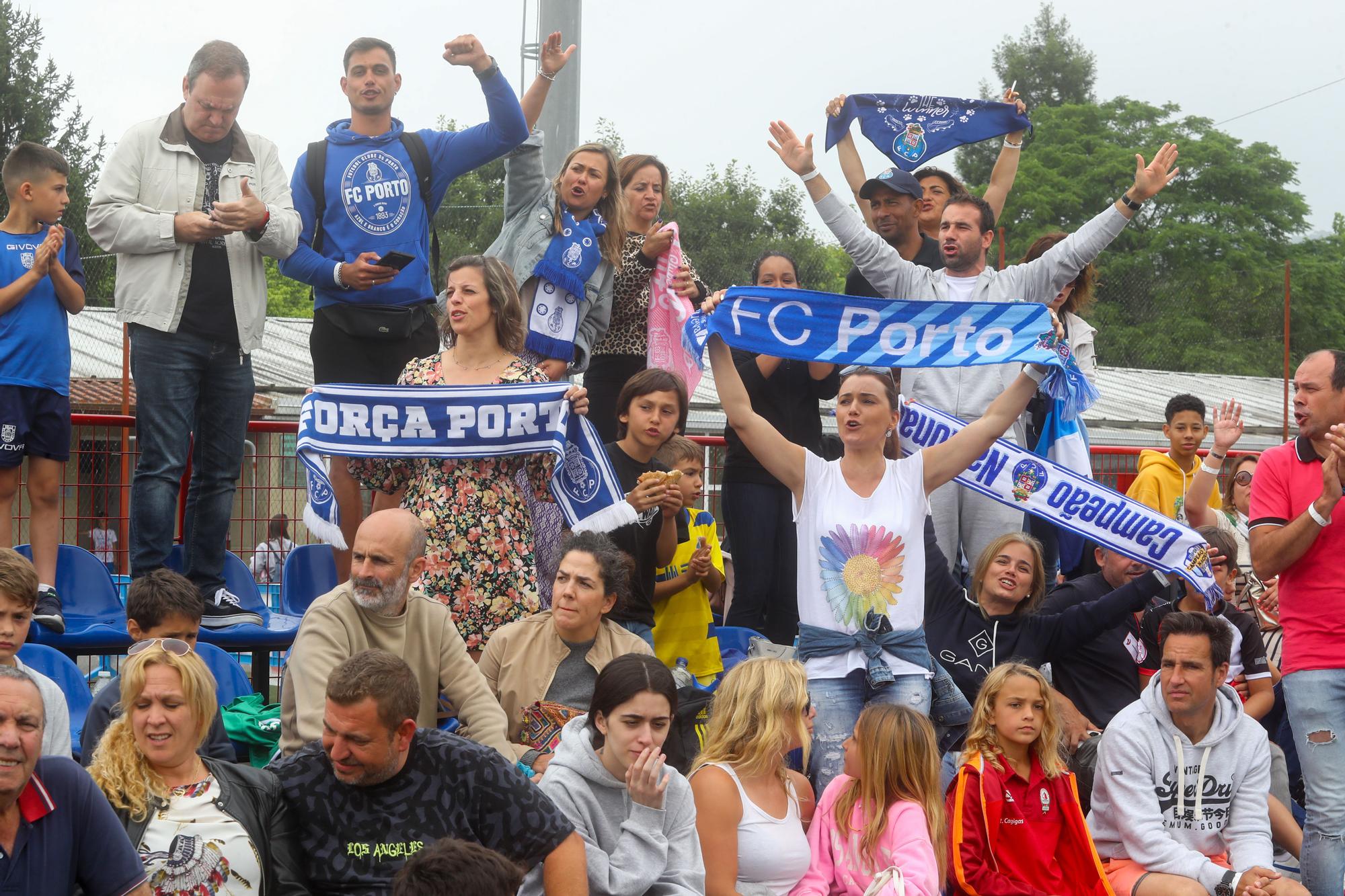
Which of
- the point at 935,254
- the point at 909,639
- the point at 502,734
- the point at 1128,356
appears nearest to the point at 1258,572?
the point at 909,639

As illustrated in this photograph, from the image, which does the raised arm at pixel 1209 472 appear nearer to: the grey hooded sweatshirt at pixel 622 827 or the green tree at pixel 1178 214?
the grey hooded sweatshirt at pixel 622 827

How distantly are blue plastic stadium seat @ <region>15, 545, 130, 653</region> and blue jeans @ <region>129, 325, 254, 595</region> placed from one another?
313 millimetres

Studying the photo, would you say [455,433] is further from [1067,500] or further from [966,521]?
[1067,500]

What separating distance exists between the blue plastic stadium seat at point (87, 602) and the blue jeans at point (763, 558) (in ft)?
9.42

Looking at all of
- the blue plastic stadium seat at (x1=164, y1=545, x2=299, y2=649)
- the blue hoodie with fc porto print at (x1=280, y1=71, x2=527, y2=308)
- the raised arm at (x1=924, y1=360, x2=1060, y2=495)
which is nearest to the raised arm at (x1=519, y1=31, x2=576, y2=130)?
the blue hoodie with fc porto print at (x1=280, y1=71, x2=527, y2=308)

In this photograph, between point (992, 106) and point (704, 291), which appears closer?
point (704, 291)

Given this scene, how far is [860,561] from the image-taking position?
18.8 ft

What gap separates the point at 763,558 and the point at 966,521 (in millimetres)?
1031

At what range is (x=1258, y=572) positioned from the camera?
6.09 metres

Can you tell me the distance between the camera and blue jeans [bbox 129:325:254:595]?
6523 millimetres

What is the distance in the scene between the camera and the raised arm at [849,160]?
8.39m

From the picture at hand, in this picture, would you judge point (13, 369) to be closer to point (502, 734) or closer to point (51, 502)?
point (51, 502)

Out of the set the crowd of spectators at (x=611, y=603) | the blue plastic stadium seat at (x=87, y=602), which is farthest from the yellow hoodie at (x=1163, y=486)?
the blue plastic stadium seat at (x=87, y=602)

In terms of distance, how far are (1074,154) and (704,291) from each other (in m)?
42.4
